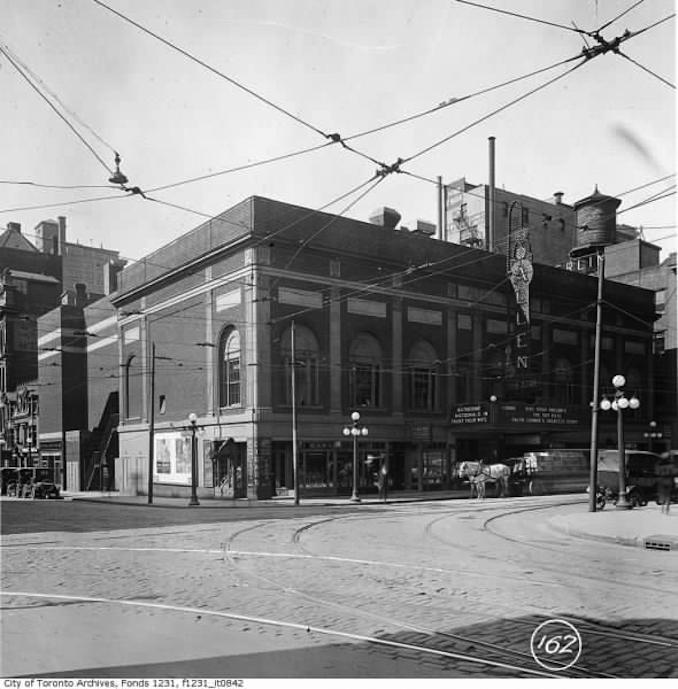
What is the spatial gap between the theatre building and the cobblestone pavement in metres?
15.6

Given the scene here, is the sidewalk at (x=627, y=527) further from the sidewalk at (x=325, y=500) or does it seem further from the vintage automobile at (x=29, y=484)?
the vintage automobile at (x=29, y=484)

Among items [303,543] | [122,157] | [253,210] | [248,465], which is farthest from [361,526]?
[253,210]

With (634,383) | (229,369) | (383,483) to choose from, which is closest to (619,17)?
(383,483)

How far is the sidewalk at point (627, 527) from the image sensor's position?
1376cm

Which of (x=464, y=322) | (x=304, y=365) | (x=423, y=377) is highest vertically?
(x=464, y=322)

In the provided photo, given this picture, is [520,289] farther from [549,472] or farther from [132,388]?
[132,388]

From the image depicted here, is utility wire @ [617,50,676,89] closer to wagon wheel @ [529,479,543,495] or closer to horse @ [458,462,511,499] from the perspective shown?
horse @ [458,462,511,499]

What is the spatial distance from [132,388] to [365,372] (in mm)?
16133

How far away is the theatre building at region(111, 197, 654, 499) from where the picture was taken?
29.4 meters

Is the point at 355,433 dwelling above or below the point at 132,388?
below

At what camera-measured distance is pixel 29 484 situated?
129ft

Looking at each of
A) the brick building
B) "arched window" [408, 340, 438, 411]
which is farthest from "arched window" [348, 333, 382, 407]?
the brick building

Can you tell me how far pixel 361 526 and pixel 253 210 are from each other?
698 inches

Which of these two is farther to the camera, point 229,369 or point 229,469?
point 229,369
